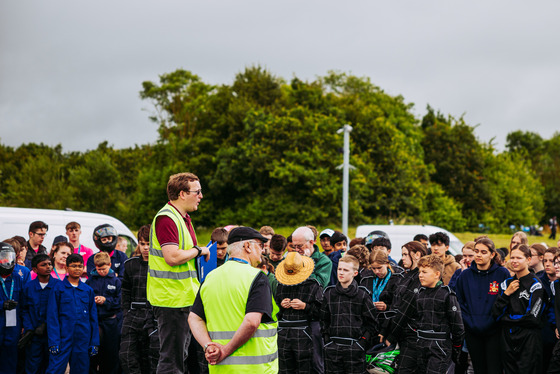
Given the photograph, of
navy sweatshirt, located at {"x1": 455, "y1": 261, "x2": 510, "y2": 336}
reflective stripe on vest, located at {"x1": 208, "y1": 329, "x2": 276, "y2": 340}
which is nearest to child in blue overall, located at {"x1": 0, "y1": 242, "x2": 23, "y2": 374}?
reflective stripe on vest, located at {"x1": 208, "y1": 329, "x2": 276, "y2": 340}

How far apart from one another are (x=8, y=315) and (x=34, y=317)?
33cm

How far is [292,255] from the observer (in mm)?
6695

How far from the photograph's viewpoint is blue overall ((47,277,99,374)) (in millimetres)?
7414

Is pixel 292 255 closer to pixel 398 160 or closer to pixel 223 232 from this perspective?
pixel 223 232

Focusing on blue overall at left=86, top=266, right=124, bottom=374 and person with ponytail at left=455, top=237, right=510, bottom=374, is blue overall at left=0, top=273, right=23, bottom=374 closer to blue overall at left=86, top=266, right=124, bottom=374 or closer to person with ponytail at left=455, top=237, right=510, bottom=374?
blue overall at left=86, top=266, right=124, bottom=374

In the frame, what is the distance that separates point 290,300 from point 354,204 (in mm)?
28475

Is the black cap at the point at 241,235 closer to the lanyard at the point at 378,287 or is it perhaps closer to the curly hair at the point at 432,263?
the curly hair at the point at 432,263

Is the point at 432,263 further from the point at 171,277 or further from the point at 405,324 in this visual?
the point at 171,277

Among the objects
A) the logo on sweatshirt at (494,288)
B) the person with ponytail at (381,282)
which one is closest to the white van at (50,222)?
the person with ponytail at (381,282)

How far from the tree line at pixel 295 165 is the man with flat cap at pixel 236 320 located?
78.7 feet

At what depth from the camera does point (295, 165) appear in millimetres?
34625

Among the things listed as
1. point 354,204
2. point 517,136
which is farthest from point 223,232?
point 517,136

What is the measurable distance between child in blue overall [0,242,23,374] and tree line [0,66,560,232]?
21.5 metres

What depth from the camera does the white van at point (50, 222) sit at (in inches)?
433
